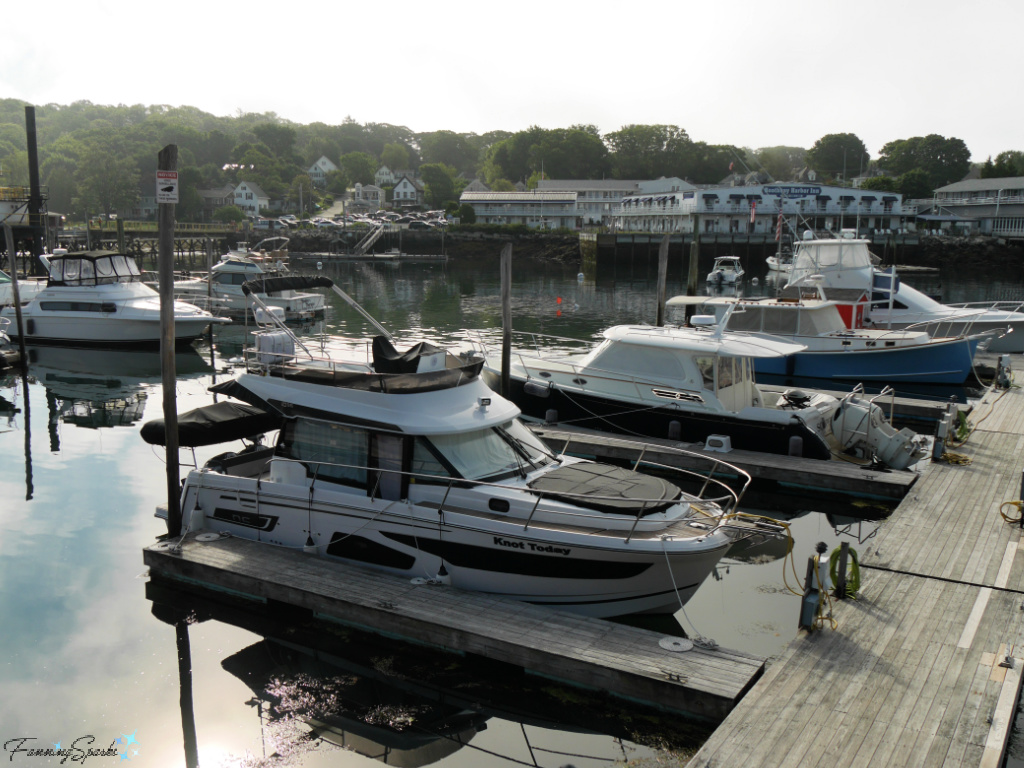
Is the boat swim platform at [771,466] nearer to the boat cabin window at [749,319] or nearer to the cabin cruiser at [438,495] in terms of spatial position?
the cabin cruiser at [438,495]

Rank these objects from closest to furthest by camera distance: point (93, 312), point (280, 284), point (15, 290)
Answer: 1. point (280, 284)
2. point (15, 290)
3. point (93, 312)

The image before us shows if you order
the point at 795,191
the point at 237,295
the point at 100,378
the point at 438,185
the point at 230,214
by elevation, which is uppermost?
the point at 438,185

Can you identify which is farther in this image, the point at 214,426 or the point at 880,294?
the point at 880,294

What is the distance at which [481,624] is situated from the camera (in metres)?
8.16

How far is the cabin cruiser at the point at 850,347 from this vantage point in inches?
904

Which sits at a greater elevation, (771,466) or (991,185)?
(991,185)

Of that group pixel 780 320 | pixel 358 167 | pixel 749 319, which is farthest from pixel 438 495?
pixel 358 167

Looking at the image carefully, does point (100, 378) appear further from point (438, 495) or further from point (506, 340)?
point (438, 495)

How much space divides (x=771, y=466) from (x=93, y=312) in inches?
980

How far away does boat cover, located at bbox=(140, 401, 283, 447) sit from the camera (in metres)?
11.0

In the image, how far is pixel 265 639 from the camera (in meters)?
9.31

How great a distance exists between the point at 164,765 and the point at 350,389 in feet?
15.0

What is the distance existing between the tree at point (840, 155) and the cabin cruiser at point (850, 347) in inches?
4583

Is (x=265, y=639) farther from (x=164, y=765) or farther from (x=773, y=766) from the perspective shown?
(x=773, y=766)
